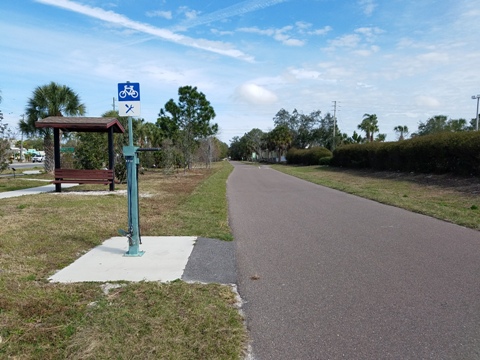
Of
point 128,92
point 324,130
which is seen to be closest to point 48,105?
point 128,92

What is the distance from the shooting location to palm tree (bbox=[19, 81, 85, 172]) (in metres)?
23.9

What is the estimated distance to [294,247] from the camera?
641 cm

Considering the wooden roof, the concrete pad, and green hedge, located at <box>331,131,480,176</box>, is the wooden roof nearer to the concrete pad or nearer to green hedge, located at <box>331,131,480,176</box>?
the concrete pad

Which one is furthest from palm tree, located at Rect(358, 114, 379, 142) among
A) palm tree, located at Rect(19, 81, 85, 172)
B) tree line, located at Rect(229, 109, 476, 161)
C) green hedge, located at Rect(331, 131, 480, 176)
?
palm tree, located at Rect(19, 81, 85, 172)

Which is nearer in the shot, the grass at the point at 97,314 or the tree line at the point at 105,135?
the grass at the point at 97,314

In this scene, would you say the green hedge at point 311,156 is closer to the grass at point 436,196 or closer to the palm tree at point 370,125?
the palm tree at point 370,125

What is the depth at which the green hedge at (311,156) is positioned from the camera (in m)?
48.7

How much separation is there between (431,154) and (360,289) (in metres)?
17.7

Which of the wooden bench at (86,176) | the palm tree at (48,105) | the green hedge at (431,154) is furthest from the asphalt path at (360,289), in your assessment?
the palm tree at (48,105)

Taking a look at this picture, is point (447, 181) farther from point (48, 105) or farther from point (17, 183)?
point (48, 105)

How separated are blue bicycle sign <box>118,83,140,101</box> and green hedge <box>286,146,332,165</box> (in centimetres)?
4329

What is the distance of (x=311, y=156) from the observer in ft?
167

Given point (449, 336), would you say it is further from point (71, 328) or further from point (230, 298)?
point (71, 328)

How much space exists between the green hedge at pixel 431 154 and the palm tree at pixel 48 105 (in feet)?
69.4
